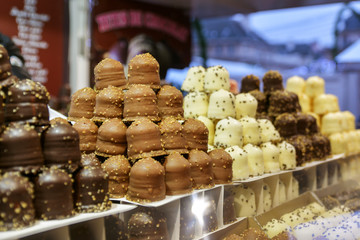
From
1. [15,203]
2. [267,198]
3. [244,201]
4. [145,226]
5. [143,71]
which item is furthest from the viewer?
[267,198]

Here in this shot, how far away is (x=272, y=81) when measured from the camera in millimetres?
4074

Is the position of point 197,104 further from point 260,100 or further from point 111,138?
point 111,138

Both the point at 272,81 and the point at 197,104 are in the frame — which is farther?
the point at 272,81

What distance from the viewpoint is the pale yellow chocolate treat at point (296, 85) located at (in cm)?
466

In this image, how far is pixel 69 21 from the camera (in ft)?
19.7

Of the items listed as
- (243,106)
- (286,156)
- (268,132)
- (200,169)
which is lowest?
(286,156)

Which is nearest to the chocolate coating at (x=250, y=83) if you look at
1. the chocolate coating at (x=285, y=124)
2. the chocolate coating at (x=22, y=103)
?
the chocolate coating at (x=285, y=124)

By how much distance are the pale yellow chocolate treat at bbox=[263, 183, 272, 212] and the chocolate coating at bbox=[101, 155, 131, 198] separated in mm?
1392

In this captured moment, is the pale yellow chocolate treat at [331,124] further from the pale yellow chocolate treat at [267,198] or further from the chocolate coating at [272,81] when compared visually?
the pale yellow chocolate treat at [267,198]

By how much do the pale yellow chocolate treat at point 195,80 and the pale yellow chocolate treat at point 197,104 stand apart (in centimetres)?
7

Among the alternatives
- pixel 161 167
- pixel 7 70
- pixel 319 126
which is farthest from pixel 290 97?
pixel 7 70

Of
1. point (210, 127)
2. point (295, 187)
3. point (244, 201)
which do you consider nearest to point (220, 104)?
point (210, 127)

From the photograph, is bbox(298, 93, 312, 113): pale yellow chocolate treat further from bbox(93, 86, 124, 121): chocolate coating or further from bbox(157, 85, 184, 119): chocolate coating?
bbox(93, 86, 124, 121): chocolate coating

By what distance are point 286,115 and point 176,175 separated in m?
1.82
